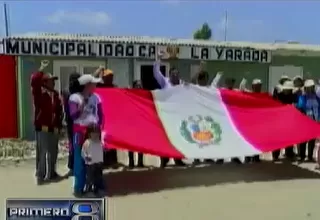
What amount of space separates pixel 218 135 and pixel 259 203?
208cm

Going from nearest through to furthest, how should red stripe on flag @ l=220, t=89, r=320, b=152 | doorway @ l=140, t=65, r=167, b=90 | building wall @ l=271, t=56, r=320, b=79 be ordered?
1. red stripe on flag @ l=220, t=89, r=320, b=152
2. doorway @ l=140, t=65, r=167, b=90
3. building wall @ l=271, t=56, r=320, b=79

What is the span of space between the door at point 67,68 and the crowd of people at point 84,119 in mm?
6398

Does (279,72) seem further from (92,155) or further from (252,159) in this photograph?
(92,155)

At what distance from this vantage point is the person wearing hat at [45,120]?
29.9 ft

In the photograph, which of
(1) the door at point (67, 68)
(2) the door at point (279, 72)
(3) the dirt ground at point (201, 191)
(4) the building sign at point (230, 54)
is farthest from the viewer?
(2) the door at point (279, 72)

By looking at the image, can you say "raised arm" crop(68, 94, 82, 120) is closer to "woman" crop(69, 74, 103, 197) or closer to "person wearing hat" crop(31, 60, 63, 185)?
"woman" crop(69, 74, 103, 197)

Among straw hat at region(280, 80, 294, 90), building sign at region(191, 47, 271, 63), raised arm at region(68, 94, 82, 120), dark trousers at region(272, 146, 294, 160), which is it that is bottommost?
dark trousers at region(272, 146, 294, 160)

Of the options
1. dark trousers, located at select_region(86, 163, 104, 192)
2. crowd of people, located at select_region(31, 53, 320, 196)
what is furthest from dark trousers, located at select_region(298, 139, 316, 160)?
dark trousers, located at select_region(86, 163, 104, 192)

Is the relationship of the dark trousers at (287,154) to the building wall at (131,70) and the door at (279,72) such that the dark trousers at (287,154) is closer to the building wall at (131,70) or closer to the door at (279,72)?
the building wall at (131,70)

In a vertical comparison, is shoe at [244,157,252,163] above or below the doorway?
below

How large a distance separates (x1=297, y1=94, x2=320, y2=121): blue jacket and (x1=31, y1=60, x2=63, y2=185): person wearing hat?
4762mm

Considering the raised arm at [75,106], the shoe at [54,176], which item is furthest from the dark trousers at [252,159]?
the raised arm at [75,106]

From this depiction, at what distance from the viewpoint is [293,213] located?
7.45 meters

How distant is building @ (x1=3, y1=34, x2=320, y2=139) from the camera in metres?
16.5
